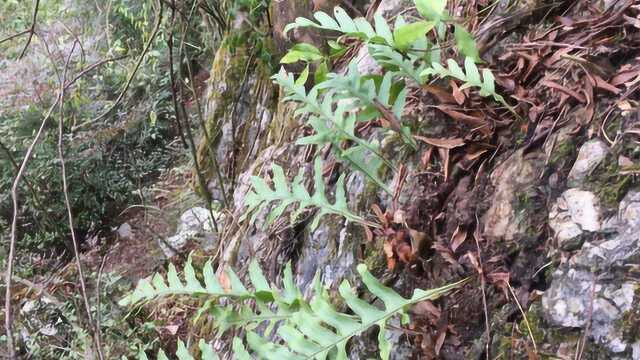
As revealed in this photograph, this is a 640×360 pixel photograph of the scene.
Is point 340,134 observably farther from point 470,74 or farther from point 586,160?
point 586,160

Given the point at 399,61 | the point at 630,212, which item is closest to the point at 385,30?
the point at 399,61

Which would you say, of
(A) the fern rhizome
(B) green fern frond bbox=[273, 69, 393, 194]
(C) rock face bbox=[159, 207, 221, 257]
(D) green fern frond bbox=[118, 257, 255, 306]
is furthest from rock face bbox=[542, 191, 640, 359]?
(C) rock face bbox=[159, 207, 221, 257]

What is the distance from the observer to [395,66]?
1.27 metres

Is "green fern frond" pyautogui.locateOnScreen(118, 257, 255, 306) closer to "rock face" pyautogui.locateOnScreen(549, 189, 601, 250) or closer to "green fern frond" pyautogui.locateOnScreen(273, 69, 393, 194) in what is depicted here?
"green fern frond" pyautogui.locateOnScreen(273, 69, 393, 194)

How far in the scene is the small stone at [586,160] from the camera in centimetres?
105

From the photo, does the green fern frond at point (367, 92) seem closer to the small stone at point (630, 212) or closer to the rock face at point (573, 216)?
the rock face at point (573, 216)

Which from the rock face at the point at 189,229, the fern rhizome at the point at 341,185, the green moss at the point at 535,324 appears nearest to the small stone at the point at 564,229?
the green moss at the point at 535,324

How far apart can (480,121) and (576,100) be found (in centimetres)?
20

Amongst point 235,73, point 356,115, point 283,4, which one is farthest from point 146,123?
point 356,115

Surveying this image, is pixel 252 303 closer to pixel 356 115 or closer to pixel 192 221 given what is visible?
pixel 356 115

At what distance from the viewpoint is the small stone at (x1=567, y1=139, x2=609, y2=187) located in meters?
1.05

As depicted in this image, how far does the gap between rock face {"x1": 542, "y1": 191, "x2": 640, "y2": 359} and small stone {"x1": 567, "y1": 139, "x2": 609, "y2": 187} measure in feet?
0.26

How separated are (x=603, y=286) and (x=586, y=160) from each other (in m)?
0.26

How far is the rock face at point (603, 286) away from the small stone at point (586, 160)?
0.26 ft
